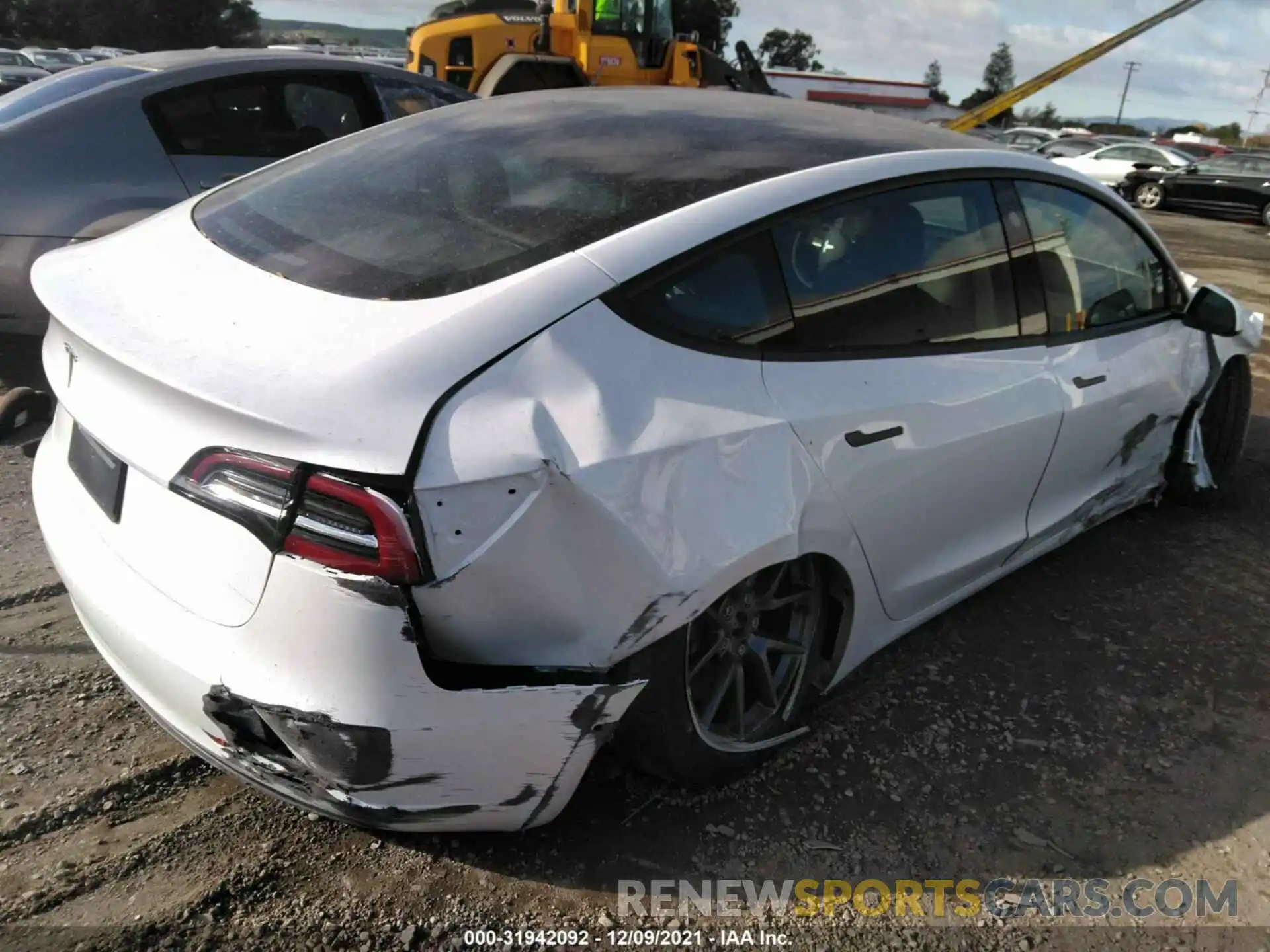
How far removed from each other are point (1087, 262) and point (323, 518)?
282 centimetres

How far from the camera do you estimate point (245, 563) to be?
1878 millimetres

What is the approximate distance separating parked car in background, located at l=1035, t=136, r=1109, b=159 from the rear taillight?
2407cm

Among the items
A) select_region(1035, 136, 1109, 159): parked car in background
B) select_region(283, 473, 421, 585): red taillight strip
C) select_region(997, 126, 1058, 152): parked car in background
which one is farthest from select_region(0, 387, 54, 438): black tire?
select_region(997, 126, 1058, 152): parked car in background

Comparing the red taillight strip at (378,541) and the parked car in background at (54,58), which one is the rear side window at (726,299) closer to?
the red taillight strip at (378,541)

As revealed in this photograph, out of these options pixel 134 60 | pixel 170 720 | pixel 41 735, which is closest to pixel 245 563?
pixel 170 720

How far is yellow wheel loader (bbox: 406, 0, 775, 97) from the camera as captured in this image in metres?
12.0

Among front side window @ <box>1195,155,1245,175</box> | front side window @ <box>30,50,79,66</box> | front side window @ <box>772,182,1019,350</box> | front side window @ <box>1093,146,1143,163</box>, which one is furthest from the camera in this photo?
front side window @ <box>30,50,79,66</box>

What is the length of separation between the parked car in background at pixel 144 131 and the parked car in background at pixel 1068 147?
20.7 metres

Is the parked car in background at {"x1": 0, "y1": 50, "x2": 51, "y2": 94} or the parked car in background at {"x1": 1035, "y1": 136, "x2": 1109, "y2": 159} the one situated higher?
the parked car in background at {"x1": 0, "y1": 50, "x2": 51, "y2": 94}

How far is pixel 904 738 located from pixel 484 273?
1773mm

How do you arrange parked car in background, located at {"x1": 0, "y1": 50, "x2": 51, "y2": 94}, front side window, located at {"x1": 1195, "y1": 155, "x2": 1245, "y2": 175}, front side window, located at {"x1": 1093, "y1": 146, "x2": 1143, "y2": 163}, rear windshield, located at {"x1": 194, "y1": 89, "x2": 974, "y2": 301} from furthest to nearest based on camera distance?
front side window, located at {"x1": 1093, "y1": 146, "x2": 1143, "y2": 163} < front side window, located at {"x1": 1195, "y1": 155, "x2": 1245, "y2": 175} < parked car in background, located at {"x1": 0, "y1": 50, "x2": 51, "y2": 94} < rear windshield, located at {"x1": 194, "y1": 89, "x2": 974, "y2": 301}

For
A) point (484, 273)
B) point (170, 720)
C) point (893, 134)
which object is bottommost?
point (170, 720)

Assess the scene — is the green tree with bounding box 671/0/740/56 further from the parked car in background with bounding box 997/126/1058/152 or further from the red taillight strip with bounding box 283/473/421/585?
the red taillight strip with bounding box 283/473/421/585

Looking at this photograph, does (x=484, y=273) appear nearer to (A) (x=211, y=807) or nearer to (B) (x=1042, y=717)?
(A) (x=211, y=807)
